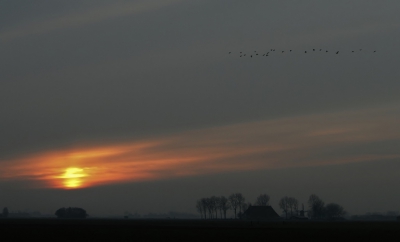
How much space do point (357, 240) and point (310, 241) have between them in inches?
254

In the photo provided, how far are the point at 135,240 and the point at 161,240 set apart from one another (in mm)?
2632

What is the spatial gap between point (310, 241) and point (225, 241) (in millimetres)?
8677

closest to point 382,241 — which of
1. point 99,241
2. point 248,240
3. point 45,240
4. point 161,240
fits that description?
point 248,240

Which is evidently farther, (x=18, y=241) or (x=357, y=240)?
(x=357, y=240)

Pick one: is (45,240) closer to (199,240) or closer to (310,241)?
(199,240)

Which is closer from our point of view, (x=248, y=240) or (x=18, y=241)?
(x=18, y=241)

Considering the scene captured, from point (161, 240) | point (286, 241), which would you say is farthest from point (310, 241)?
point (161, 240)

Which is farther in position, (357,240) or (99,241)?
(357,240)

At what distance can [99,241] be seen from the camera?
54156 mm

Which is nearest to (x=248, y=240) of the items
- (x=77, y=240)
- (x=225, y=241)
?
(x=225, y=241)

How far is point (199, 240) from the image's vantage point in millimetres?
55688

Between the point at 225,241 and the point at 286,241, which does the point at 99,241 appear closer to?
the point at 225,241

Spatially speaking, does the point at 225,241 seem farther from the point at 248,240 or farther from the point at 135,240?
the point at 135,240

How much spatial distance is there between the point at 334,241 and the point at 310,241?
304 centimetres
